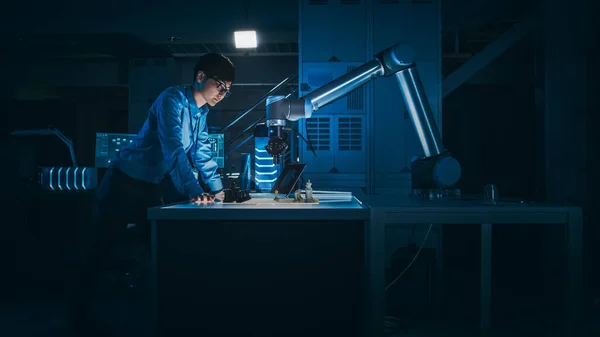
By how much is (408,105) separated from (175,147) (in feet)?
4.05

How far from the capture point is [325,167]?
3.33 meters

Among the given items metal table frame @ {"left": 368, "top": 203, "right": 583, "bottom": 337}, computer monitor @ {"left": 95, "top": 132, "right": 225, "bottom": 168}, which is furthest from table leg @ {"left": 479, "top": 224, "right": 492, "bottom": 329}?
computer monitor @ {"left": 95, "top": 132, "right": 225, "bottom": 168}

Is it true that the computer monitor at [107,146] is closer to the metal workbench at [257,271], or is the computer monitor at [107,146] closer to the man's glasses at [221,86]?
the man's glasses at [221,86]

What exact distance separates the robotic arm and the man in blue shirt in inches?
12.4

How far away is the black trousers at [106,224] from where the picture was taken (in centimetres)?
200

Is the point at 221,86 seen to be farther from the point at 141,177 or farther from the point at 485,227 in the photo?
the point at 485,227

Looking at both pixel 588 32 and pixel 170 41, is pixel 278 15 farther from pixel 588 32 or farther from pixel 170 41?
pixel 588 32

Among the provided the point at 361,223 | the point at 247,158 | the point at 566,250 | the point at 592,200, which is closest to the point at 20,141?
the point at 247,158

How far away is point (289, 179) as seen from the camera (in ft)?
6.55

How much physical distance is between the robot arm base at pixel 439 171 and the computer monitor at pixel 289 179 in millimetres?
650

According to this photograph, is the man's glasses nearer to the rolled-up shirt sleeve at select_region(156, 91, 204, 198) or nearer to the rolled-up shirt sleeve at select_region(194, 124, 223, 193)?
the rolled-up shirt sleeve at select_region(156, 91, 204, 198)

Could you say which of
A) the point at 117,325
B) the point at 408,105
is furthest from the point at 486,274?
the point at 117,325

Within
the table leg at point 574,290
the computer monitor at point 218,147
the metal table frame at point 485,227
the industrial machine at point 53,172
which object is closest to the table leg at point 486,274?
the metal table frame at point 485,227

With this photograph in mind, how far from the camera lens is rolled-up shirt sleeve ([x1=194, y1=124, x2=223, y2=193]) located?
2045 mm
